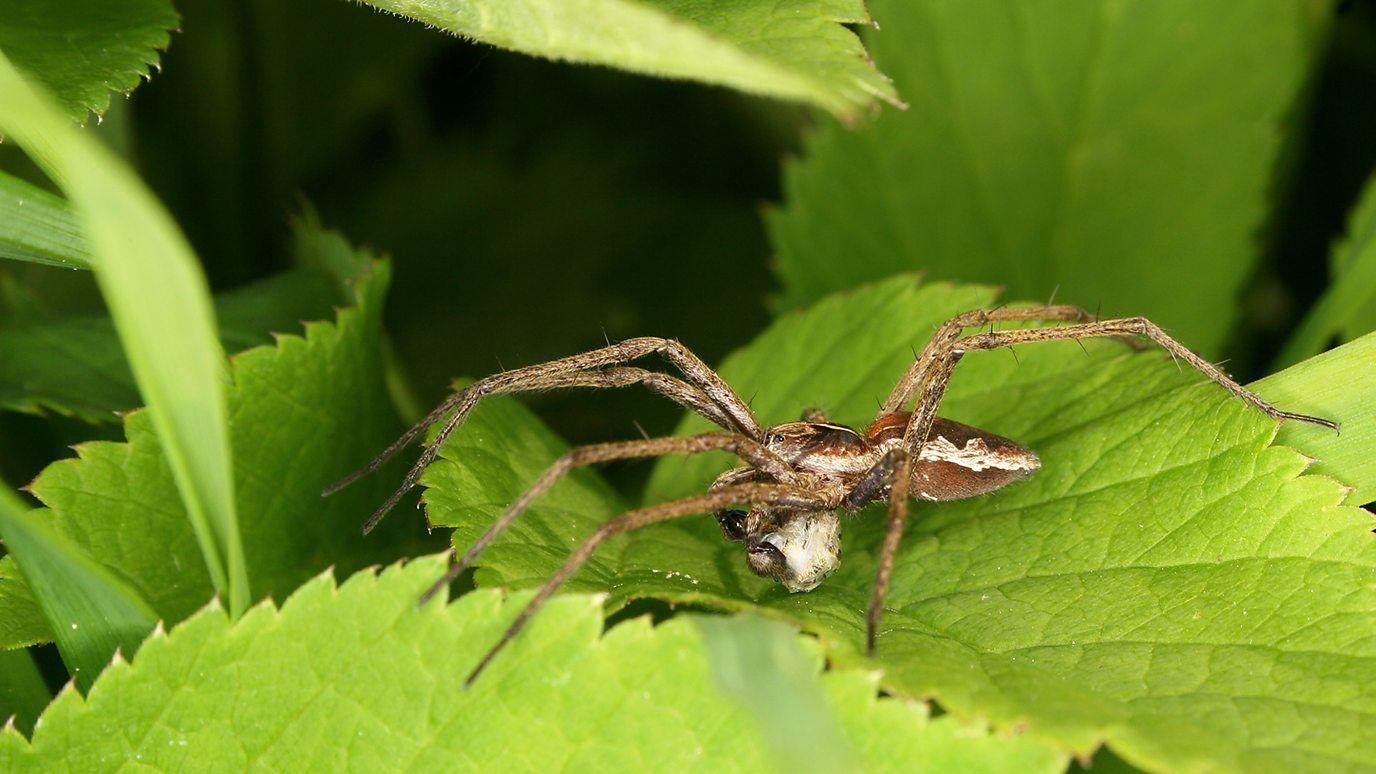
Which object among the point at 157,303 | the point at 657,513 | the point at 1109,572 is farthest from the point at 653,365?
the point at 157,303

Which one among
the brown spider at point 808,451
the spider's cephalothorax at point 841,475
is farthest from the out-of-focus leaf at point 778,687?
the spider's cephalothorax at point 841,475

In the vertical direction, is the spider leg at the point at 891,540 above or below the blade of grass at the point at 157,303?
below

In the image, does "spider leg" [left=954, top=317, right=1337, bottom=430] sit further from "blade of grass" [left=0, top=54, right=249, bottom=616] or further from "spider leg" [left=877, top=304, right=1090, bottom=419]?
"blade of grass" [left=0, top=54, right=249, bottom=616]

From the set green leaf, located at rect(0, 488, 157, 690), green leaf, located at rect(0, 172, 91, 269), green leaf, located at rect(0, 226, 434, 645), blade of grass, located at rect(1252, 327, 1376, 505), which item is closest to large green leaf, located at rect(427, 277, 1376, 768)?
blade of grass, located at rect(1252, 327, 1376, 505)

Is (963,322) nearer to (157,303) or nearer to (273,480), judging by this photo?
(273,480)

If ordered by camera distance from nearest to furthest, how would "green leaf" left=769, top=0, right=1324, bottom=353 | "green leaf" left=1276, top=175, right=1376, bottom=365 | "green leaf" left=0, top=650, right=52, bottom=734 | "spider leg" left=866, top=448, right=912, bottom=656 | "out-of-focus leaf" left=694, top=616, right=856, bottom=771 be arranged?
"out-of-focus leaf" left=694, top=616, right=856, bottom=771 → "spider leg" left=866, top=448, right=912, bottom=656 → "green leaf" left=0, top=650, right=52, bottom=734 → "green leaf" left=1276, top=175, right=1376, bottom=365 → "green leaf" left=769, top=0, right=1324, bottom=353

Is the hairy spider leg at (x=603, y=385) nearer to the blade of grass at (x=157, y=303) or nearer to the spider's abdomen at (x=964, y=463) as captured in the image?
the spider's abdomen at (x=964, y=463)

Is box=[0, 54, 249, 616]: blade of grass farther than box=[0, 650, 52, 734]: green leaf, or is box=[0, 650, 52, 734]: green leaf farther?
box=[0, 650, 52, 734]: green leaf
